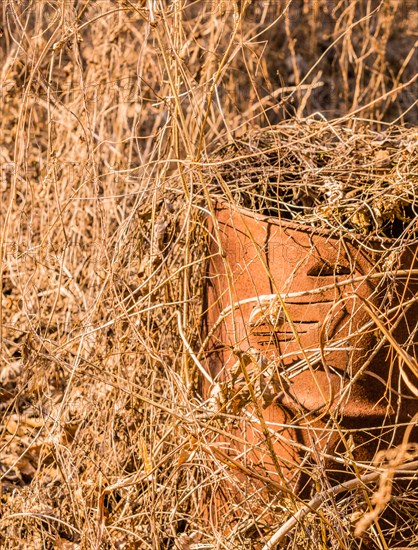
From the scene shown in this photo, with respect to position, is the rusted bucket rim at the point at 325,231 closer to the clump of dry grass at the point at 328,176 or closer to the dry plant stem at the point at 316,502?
the clump of dry grass at the point at 328,176

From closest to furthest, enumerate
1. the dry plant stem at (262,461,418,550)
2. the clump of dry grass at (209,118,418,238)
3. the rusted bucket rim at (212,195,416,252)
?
the dry plant stem at (262,461,418,550) → the rusted bucket rim at (212,195,416,252) → the clump of dry grass at (209,118,418,238)

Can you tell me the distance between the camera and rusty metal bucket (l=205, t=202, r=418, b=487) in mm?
1988

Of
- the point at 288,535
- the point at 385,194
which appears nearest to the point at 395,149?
the point at 385,194

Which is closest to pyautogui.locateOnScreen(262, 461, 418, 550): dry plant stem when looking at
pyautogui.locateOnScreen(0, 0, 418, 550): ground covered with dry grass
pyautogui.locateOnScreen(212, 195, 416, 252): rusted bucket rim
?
pyautogui.locateOnScreen(0, 0, 418, 550): ground covered with dry grass

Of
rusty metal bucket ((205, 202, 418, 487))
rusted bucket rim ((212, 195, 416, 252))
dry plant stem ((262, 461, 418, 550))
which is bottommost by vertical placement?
dry plant stem ((262, 461, 418, 550))

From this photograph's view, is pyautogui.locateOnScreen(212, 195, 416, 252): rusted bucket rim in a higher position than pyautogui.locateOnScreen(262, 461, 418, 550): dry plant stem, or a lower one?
higher

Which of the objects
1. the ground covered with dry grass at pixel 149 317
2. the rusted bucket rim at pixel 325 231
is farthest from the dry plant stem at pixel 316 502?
the rusted bucket rim at pixel 325 231

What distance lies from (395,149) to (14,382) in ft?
5.75

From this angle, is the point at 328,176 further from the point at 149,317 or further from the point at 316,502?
the point at 316,502

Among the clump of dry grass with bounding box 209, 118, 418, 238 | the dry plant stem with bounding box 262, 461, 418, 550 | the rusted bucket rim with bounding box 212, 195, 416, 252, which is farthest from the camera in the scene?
the clump of dry grass with bounding box 209, 118, 418, 238

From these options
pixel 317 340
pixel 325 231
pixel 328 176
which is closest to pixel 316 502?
pixel 317 340

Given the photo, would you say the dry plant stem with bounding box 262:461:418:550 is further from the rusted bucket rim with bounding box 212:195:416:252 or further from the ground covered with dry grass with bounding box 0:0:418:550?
the rusted bucket rim with bounding box 212:195:416:252

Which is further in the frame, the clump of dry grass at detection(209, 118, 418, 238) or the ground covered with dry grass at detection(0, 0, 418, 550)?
the clump of dry grass at detection(209, 118, 418, 238)

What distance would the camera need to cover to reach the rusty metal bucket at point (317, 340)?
1.99 m
